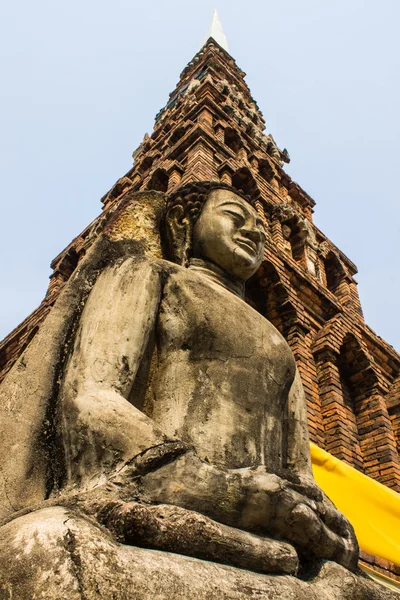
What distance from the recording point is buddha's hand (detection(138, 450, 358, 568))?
160 centimetres

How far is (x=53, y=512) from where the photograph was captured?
1382 millimetres

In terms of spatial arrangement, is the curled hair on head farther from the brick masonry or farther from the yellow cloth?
the brick masonry

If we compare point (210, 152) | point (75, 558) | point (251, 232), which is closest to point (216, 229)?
point (251, 232)

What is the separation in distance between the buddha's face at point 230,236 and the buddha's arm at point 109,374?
1.72 ft

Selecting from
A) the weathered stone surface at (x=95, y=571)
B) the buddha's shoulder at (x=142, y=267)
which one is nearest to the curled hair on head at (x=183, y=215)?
the buddha's shoulder at (x=142, y=267)

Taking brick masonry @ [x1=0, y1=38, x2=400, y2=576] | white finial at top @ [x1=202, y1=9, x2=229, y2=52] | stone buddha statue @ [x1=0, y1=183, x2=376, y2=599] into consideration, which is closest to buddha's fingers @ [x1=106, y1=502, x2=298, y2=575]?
stone buddha statue @ [x1=0, y1=183, x2=376, y2=599]

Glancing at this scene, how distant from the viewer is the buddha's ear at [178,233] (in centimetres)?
294

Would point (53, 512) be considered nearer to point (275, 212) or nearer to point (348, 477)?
point (348, 477)

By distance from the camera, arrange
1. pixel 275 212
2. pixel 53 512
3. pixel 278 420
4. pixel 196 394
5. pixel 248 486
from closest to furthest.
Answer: pixel 53 512 → pixel 248 486 → pixel 196 394 → pixel 278 420 → pixel 275 212

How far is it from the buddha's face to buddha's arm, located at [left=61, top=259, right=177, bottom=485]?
524mm

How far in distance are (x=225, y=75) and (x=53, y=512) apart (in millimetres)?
20409

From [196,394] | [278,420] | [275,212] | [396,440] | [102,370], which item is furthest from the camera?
[275,212]

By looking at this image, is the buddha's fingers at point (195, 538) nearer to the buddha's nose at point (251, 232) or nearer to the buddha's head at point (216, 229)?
the buddha's head at point (216, 229)

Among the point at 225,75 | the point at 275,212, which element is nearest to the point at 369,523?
the point at 275,212
